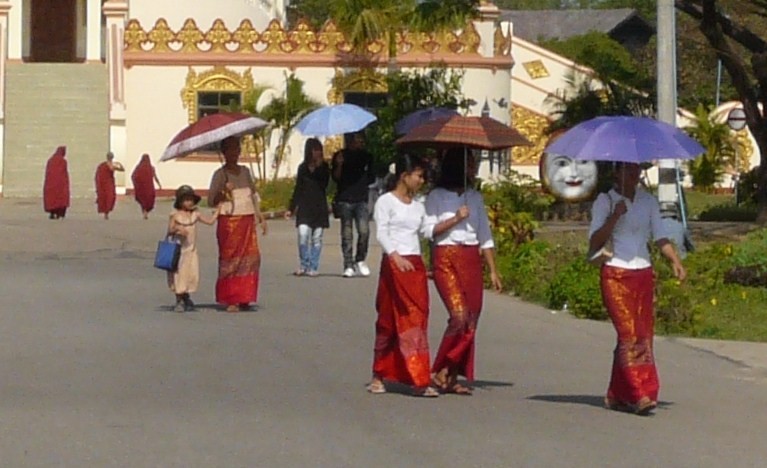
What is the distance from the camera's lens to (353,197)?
2111 centimetres

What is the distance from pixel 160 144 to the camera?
43.0 meters

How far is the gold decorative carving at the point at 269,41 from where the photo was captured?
42925 millimetres

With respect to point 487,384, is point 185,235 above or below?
above

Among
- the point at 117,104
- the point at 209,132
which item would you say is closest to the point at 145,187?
the point at 117,104

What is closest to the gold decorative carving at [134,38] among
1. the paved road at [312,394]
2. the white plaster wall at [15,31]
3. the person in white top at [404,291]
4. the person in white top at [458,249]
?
the white plaster wall at [15,31]

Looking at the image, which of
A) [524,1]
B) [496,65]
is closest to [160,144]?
[496,65]

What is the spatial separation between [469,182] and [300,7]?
6935cm

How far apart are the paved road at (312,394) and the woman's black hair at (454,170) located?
1465 mm

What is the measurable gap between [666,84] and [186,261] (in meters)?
6.38

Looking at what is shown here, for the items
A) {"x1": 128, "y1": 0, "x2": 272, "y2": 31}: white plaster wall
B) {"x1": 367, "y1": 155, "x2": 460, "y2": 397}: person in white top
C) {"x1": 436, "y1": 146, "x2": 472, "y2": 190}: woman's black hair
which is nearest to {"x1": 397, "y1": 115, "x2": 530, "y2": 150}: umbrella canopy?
{"x1": 436, "y1": 146, "x2": 472, "y2": 190}: woman's black hair

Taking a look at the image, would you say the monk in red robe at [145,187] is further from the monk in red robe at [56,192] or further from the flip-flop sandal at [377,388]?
the flip-flop sandal at [377,388]

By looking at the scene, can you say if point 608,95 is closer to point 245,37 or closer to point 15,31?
point 245,37

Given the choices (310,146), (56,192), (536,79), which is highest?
(536,79)

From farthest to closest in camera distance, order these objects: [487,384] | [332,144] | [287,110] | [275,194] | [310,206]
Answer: [332,144]
[287,110]
[275,194]
[310,206]
[487,384]
